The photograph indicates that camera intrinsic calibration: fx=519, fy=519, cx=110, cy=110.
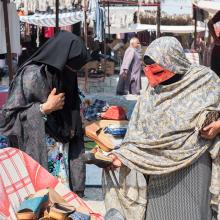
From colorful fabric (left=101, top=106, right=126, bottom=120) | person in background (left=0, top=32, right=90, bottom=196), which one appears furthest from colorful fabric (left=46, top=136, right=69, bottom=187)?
colorful fabric (left=101, top=106, right=126, bottom=120)

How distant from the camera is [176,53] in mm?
2607

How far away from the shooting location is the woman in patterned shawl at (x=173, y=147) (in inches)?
102

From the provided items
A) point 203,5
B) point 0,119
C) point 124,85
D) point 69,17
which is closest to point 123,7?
point 69,17

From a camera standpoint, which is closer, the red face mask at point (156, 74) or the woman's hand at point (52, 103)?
the red face mask at point (156, 74)

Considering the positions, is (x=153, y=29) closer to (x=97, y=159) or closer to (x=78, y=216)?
(x=97, y=159)

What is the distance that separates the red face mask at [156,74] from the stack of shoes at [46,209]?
29.9 inches

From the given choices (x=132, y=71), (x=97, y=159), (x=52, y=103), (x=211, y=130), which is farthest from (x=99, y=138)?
(x=132, y=71)

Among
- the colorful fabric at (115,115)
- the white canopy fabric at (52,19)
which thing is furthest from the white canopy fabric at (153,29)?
the colorful fabric at (115,115)

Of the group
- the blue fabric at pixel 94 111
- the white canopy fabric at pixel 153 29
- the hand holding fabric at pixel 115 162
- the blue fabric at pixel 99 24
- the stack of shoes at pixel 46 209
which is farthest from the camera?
the white canopy fabric at pixel 153 29

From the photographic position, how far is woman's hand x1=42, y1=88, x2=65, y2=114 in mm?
2947

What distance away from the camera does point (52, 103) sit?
2.95 metres

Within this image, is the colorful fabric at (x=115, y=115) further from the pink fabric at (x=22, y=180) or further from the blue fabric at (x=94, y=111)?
the pink fabric at (x=22, y=180)

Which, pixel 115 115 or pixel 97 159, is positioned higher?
pixel 97 159

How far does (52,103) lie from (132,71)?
9477mm
